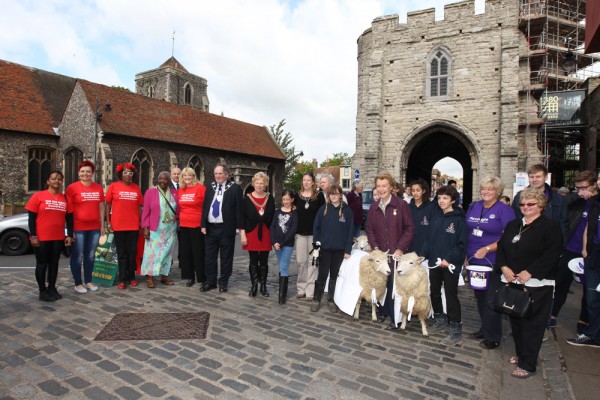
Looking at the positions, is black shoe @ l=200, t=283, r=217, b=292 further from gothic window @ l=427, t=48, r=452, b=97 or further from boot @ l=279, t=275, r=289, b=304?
gothic window @ l=427, t=48, r=452, b=97

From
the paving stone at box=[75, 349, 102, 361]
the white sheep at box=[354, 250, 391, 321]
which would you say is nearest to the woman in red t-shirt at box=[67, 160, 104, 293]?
the paving stone at box=[75, 349, 102, 361]

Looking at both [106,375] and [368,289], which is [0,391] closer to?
[106,375]

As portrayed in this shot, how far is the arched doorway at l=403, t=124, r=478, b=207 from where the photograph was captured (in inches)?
777

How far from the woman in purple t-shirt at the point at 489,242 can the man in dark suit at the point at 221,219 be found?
3.56m

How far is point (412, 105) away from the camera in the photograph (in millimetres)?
19516

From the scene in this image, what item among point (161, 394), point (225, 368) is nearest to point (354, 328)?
point (225, 368)

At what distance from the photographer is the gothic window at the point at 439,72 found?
61.5 feet

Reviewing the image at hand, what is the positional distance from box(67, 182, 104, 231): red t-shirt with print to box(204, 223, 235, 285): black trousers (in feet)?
5.88

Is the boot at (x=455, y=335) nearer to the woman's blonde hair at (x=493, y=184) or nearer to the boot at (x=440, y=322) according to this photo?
the boot at (x=440, y=322)

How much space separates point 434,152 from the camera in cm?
2730

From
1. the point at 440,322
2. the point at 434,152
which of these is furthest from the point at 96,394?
the point at 434,152

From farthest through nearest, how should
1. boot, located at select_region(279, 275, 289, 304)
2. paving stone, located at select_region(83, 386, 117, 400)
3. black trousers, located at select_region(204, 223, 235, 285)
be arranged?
black trousers, located at select_region(204, 223, 235, 285)
boot, located at select_region(279, 275, 289, 304)
paving stone, located at select_region(83, 386, 117, 400)

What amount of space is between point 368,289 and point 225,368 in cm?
225

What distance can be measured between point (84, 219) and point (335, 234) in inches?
155
